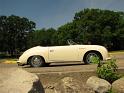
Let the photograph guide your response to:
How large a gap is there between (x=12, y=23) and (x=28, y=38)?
216 inches

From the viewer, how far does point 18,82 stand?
22.5 ft

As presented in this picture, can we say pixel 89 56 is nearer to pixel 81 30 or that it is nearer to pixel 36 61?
pixel 36 61

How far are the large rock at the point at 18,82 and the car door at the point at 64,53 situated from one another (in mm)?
6459

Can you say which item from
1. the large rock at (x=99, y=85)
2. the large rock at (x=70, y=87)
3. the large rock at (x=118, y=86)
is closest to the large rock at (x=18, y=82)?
the large rock at (x=70, y=87)

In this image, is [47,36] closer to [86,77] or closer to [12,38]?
[12,38]

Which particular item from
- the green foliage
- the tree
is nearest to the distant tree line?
the tree

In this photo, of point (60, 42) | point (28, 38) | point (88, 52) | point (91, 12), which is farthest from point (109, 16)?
point (88, 52)

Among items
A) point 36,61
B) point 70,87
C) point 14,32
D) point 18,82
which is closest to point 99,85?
point 70,87

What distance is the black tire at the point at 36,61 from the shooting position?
45.9 feet

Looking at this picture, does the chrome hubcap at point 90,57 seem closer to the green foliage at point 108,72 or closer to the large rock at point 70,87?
the green foliage at point 108,72

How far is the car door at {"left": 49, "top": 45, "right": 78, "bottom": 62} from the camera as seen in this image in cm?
1384

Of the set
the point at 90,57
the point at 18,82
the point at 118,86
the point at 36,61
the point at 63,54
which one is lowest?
the point at 118,86

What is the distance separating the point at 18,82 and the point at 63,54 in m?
7.13

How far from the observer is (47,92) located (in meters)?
9.74
